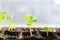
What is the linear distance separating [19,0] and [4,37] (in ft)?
0.95

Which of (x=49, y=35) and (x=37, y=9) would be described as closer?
(x=49, y=35)

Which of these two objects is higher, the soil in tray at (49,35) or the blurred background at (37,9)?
the blurred background at (37,9)

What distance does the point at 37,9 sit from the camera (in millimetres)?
932

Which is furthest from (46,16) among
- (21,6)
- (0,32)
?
(0,32)

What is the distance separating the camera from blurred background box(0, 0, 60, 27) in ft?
3.04

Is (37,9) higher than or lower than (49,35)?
higher

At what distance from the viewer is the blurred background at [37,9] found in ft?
3.04

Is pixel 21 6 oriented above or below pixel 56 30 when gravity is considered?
above

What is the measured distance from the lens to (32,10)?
93 cm

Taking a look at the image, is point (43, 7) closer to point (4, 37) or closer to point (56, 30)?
point (56, 30)

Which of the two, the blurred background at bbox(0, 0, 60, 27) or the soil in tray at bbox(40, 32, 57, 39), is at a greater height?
the blurred background at bbox(0, 0, 60, 27)

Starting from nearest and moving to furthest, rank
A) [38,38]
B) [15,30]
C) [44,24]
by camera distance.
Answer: [38,38] → [15,30] → [44,24]

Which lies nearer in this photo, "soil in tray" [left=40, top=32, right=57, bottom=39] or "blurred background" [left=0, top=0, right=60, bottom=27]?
"soil in tray" [left=40, top=32, right=57, bottom=39]

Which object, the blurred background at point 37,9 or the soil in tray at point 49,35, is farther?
the blurred background at point 37,9
